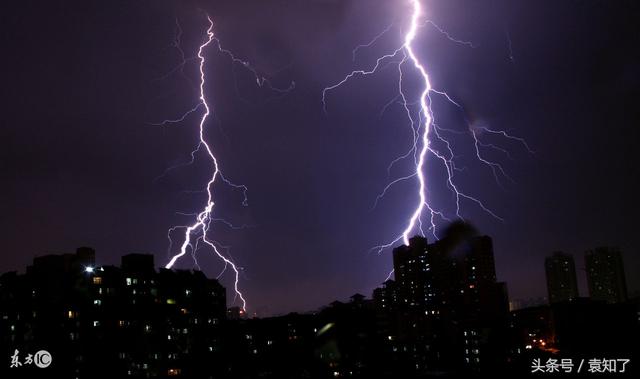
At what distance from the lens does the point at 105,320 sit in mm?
23859

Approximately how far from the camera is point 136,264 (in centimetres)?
2698

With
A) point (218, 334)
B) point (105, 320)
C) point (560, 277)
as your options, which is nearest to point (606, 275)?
point (560, 277)

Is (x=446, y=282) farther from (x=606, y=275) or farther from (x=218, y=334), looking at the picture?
(x=606, y=275)

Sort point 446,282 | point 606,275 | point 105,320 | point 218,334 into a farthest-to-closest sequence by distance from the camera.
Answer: point 606,275 < point 446,282 < point 218,334 < point 105,320

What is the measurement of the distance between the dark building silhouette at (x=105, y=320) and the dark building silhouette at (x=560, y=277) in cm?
5969

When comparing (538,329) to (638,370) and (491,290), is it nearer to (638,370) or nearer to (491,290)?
(491,290)

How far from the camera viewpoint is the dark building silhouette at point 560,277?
76062 mm

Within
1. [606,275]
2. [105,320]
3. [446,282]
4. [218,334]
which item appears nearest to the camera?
[105,320]

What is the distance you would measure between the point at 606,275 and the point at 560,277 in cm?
544

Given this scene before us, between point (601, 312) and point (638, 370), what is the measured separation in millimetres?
18135

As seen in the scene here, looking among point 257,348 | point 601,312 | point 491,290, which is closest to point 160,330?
point 257,348

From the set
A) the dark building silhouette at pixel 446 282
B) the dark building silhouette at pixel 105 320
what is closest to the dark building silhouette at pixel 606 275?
the dark building silhouette at pixel 446 282

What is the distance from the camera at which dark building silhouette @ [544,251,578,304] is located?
76.1 meters

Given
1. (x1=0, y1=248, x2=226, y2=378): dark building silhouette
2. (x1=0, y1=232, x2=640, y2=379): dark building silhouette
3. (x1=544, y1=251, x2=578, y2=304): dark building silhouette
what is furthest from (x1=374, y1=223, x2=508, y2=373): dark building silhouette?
(x1=544, y1=251, x2=578, y2=304): dark building silhouette
